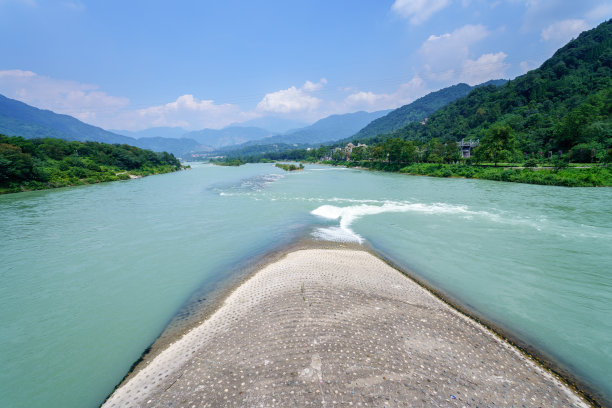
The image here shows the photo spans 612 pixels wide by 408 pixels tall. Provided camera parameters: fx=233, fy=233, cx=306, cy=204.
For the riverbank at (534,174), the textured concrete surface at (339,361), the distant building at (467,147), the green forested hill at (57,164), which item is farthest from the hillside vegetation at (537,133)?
the green forested hill at (57,164)

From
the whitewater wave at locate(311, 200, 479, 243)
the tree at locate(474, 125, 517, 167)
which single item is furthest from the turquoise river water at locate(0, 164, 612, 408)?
the tree at locate(474, 125, 517, 167)

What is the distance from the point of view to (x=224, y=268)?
34.8 ft

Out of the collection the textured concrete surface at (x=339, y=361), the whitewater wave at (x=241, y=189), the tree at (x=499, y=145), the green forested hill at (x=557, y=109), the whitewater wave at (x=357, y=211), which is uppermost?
the green forested hill at (x=557, y=109)

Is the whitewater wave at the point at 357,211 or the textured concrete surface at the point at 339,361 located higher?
the textured concrete surface at the point at 339,361

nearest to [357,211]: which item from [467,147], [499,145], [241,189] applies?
[241,189]

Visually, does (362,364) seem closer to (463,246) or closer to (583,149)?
(463,246)

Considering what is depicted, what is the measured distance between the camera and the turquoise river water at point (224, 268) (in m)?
5.87

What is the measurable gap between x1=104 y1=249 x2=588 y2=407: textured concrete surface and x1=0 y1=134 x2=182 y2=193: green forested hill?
48947mm

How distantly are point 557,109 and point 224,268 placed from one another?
9372cm

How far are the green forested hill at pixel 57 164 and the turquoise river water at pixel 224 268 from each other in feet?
66.1

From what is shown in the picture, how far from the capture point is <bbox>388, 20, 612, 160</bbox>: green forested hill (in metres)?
41.6

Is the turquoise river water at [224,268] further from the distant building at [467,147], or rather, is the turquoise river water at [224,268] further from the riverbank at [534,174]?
the distant building at [467,147]

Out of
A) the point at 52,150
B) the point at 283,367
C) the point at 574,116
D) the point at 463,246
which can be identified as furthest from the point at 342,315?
the point at 52,150

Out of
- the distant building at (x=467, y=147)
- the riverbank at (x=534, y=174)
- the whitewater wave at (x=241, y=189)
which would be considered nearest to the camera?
the riverbank at (x=534, y=174)
